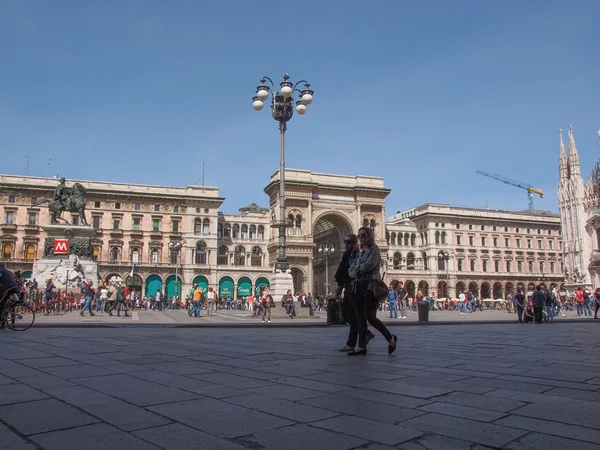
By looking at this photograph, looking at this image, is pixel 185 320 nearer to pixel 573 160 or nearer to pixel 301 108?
pixel 301 108

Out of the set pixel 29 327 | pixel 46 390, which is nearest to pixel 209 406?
pixel 46 390

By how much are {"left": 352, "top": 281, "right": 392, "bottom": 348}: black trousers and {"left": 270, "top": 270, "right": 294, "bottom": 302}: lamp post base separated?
1544 centimetres

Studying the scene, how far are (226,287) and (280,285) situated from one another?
4265 cm

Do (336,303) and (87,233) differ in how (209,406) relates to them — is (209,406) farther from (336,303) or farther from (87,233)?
(87,233)

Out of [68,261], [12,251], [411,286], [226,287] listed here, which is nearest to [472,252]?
[411,286]

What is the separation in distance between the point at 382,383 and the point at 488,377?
1.03 metres

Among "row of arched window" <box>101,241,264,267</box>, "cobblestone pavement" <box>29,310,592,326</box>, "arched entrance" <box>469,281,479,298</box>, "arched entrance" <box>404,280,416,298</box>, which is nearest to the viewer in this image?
"cobblestone pavement" <box>29,310,592,326</box>

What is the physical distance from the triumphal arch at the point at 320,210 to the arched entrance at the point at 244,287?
7449mm

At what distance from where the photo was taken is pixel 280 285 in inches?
859

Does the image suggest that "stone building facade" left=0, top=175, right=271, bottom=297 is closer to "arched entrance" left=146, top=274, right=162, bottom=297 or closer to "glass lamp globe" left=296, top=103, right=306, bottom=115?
"arched entrance" left=146, top=274, right=162, bottom=297

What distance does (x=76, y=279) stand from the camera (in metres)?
23.5

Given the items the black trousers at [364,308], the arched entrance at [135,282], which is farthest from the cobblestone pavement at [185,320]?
the arched entrance at [135,282]

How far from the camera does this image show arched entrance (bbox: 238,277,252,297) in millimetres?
63938

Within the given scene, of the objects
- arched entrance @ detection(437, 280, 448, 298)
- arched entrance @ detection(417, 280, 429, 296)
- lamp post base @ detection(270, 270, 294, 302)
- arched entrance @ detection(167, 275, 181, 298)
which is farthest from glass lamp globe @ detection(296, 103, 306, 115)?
arched entrance @ detection(437, 280, 448, 298)
